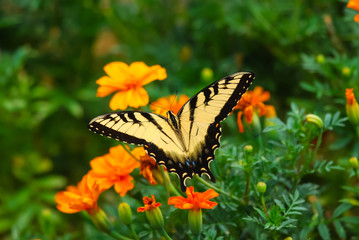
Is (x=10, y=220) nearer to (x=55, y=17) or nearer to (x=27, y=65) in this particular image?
(x=27, y=65)

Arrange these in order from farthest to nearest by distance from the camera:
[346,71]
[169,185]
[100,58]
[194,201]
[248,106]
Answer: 1. [100,58]
2. [346,71]
3. [248,106]
4. [169,185]
5. [194,201]

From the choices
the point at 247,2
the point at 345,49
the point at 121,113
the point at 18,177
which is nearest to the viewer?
the point at 121,113

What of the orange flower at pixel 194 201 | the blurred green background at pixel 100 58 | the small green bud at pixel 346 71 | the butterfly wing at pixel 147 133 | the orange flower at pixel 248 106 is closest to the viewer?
the orange flower at pixel 194 201

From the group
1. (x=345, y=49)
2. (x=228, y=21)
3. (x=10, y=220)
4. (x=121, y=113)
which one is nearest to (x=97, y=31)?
(x=228, y=21)

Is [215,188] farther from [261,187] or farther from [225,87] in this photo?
[225,87]

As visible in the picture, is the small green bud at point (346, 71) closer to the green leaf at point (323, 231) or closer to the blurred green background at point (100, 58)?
the blurred green background at point (100, 58)

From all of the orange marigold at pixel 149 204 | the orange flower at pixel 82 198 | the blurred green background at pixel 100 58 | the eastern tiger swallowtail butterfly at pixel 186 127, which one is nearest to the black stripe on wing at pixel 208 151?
the eastern tiger swallowtail butterfly at pixel 186 127

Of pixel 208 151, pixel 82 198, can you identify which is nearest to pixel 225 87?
pixel 208 151
